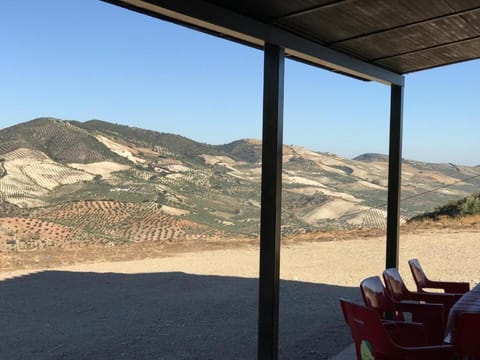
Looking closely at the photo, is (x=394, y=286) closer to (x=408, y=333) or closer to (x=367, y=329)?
(x=408, y=333)

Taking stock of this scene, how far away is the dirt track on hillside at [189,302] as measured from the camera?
4484 mm

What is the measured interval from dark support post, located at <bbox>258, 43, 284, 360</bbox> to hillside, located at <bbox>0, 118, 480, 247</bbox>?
38.7ft

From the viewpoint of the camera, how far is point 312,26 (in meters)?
2.83

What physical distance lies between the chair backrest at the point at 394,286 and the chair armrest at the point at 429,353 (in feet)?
3.10

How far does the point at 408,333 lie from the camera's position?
2.38 m

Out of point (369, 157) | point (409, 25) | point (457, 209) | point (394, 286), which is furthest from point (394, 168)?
point (369, 157)

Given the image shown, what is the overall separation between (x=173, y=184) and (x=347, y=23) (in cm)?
2058

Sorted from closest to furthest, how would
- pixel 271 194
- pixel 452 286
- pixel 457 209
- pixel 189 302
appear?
pixel 271 194
pixel 452 286
pixel 189 302
pixel 457 209

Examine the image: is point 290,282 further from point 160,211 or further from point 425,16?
point 160,211

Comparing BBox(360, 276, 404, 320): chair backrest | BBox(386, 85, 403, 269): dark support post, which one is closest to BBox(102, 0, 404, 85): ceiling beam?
BBox(386, 85, 403, 269): dark support post

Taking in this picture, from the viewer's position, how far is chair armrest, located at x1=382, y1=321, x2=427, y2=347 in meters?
2.37

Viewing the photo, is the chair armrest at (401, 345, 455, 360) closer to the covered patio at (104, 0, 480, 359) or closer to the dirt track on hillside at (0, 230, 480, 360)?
the covered patio at (104, 0, 480, 359)

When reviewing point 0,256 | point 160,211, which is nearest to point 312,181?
point 160,211

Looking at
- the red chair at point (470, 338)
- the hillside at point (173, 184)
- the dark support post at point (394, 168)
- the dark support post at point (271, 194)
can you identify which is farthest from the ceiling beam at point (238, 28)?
the hillside at point (173, 184)
